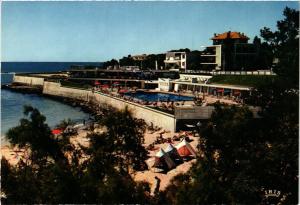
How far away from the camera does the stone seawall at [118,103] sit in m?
48.2

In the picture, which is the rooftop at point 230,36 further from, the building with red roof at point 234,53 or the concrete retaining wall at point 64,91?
the concrete retaining wall at point 64,91

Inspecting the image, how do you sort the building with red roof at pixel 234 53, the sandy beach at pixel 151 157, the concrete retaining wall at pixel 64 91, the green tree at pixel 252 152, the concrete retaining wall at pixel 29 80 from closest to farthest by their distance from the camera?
the green tree at pixel 252 152 → the sandy beach at pixel 151 157 → the concrete retaining wall at pixel 64 91 → the building with red roof at pixel 234 53 → the concrete retaining wall at pixel 29 80

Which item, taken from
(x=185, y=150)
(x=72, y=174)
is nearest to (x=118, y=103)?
(x=185, y=150)

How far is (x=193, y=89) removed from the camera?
82.8 meters

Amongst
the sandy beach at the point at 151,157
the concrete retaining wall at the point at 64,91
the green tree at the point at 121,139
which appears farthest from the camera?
the concrete retaining wall at the point at 64,91

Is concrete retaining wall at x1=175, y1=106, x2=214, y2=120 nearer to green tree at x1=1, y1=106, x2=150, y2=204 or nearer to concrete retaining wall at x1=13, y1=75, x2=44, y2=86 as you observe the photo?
green tree at x1=1, y1=106, x2=150, y2=204

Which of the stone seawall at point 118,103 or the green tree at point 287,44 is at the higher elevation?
the green tree at point 287,44

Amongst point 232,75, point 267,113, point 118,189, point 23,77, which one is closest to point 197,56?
point 232,75

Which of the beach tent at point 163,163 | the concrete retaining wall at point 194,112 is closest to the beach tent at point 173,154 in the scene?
the beach tent at point 163,163

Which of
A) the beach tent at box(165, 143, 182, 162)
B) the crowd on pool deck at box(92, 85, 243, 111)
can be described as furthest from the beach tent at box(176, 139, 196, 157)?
the crowd on pool deck at box(92, 85, 243, 111)

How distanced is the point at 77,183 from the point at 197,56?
95.3 metres

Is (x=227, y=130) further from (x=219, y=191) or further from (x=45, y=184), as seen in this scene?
(x=45, y=184)

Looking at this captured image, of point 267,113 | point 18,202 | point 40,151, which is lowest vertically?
point 18,202

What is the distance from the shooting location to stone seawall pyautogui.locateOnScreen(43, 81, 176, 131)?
48.2m
